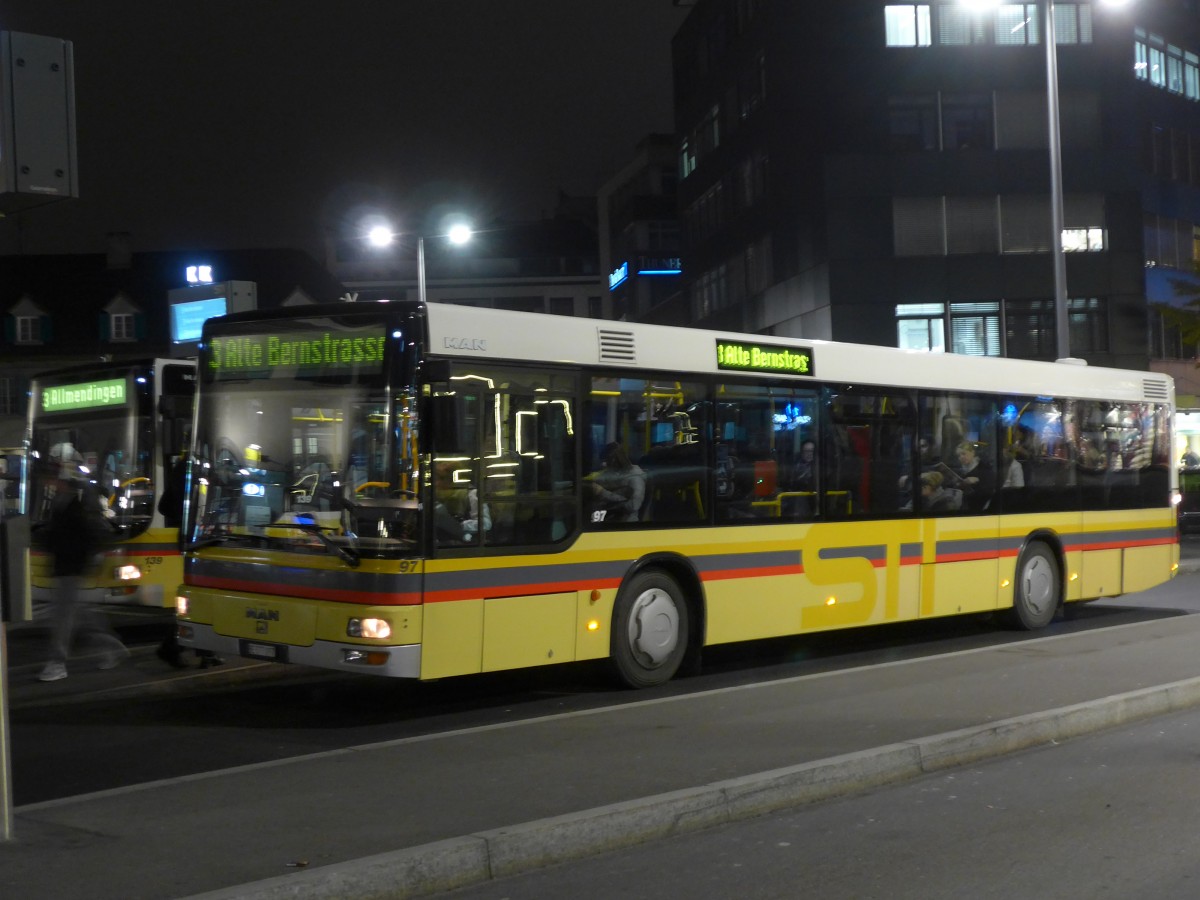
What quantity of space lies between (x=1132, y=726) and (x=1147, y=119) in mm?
37323

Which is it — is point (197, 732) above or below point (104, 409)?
below

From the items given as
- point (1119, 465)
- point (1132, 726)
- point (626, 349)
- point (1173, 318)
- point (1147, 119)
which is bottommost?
point (1132, 726)

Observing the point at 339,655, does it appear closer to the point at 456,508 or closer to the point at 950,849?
the point at 456,508

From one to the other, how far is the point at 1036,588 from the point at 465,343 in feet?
26.8

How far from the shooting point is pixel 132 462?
48.3ft

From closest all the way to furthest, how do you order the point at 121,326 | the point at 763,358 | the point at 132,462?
the point at 763,358, the point at 132,462, the point at 121,326

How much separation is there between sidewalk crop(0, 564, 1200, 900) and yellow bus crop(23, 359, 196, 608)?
21.8 ft

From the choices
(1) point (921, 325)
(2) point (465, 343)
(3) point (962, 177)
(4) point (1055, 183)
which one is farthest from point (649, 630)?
(3) point (962, 177)

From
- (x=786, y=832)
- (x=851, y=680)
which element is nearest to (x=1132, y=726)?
(x=851, y=680)

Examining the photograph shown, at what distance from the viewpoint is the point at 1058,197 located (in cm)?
2255

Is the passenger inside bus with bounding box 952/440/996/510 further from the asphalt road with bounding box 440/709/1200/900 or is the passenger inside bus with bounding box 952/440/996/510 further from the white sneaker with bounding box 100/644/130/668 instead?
the white sneaker with bounding box 100/644/130/668

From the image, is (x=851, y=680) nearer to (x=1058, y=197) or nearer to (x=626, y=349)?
(x=626, y=349)

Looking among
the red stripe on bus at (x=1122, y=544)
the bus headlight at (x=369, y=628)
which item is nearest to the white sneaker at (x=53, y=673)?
the bus headlight at (x=369, y=628)

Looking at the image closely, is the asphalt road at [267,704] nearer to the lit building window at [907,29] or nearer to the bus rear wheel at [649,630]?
the bus rear wheel at [649,630]
